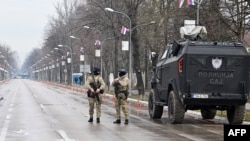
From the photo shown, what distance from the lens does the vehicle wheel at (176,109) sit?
58.8ft

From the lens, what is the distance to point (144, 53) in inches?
2453

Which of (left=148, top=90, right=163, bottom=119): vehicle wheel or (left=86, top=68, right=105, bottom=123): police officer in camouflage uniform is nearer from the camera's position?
(left=86, top=68, right=105, bottom=123): police officer in camouflage uniform

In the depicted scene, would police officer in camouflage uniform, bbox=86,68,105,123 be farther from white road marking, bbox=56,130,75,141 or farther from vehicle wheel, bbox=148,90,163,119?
vehicle wheel, bbox=148,90,163,119

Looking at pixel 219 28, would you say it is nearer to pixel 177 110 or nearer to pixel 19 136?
pixel 177 110

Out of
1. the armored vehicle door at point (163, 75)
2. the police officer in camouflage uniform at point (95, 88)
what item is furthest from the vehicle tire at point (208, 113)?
the police officer in camouflage uniform at point (95, 88)

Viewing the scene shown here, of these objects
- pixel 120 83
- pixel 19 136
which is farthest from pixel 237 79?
pixel 19 136

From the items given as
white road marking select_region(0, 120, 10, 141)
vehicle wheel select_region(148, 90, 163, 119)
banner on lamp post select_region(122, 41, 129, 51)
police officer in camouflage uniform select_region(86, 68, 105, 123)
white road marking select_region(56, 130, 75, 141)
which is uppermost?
banner on lamp post select_region(122, 41, 129, 51)

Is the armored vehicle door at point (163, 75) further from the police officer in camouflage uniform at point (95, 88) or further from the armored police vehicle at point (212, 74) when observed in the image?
the police officer in camouflage uniform at point (95, 88)

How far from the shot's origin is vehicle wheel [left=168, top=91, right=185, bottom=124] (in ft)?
58.8

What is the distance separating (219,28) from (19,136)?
17646 mm

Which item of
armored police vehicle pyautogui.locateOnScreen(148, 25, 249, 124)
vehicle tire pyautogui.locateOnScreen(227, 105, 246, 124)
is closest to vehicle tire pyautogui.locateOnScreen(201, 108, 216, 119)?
vehicle tire pyautogui.locateOnScreen(227, 105, 246, 124)

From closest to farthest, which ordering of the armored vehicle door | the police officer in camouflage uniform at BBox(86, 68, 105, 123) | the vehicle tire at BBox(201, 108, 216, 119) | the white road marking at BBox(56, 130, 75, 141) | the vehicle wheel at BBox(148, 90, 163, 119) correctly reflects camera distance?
the white road marking at BBox(56, 130, 75, 141) → the police officer in camouflage uniform at BBox(86, 68, 105, 123) → the armored vehicle door → the vehicle wheel at BBox(148, 90, 163, 119) → the vehicle tire at BBox(201, 108, 216, 119)

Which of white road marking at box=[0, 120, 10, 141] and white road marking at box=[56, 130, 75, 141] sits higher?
white road marking at box=[0, 120, 10, 141]

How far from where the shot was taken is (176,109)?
58.9ft
